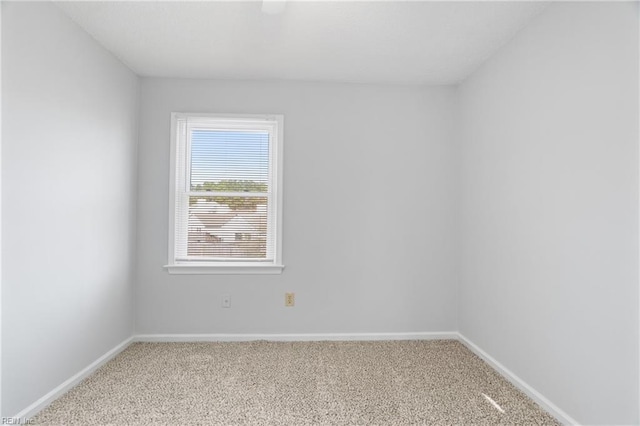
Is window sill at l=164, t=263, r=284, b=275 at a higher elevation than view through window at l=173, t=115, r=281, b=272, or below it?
below

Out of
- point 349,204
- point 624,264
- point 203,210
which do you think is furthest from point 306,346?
point 624,264

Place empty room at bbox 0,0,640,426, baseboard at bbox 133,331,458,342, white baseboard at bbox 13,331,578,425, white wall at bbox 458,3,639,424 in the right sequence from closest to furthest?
white wall at bbox 458,3,639,424 → empty room at bbox 0,0,640,426 → white baseboard at bbox 13,331,578,425 → baseboard at bbox 133,331,458,342

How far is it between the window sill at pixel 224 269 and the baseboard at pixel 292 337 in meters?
0.56

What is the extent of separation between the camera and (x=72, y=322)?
240cm

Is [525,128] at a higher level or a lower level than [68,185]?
higher

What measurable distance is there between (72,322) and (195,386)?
90cm

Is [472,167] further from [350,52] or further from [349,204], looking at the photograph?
[350,52]

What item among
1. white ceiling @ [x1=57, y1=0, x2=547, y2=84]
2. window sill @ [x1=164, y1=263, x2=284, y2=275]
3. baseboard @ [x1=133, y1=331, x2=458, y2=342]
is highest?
white ceiling @ [x1=57, y1=0, x2=547, y2=84]

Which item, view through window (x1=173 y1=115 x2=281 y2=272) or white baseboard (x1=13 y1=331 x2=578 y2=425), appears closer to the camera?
white baseboard (x1=13 y1=331 x2=578 y2=425)

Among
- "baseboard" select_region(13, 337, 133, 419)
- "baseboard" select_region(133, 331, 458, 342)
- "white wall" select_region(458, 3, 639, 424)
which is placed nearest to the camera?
"white wall" select_region(458, 3, 639, 424)

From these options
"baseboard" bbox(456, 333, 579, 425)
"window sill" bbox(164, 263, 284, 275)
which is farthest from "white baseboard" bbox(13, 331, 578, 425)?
"window sill" bbox(164, 263, 284, 275)

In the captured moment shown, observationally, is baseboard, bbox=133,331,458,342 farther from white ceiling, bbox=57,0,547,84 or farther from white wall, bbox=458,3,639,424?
white ceiling, bbox=57,0,547,84

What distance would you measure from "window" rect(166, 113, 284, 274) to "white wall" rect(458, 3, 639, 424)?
1.78 m

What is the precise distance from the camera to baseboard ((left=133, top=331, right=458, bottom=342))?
3268mm
